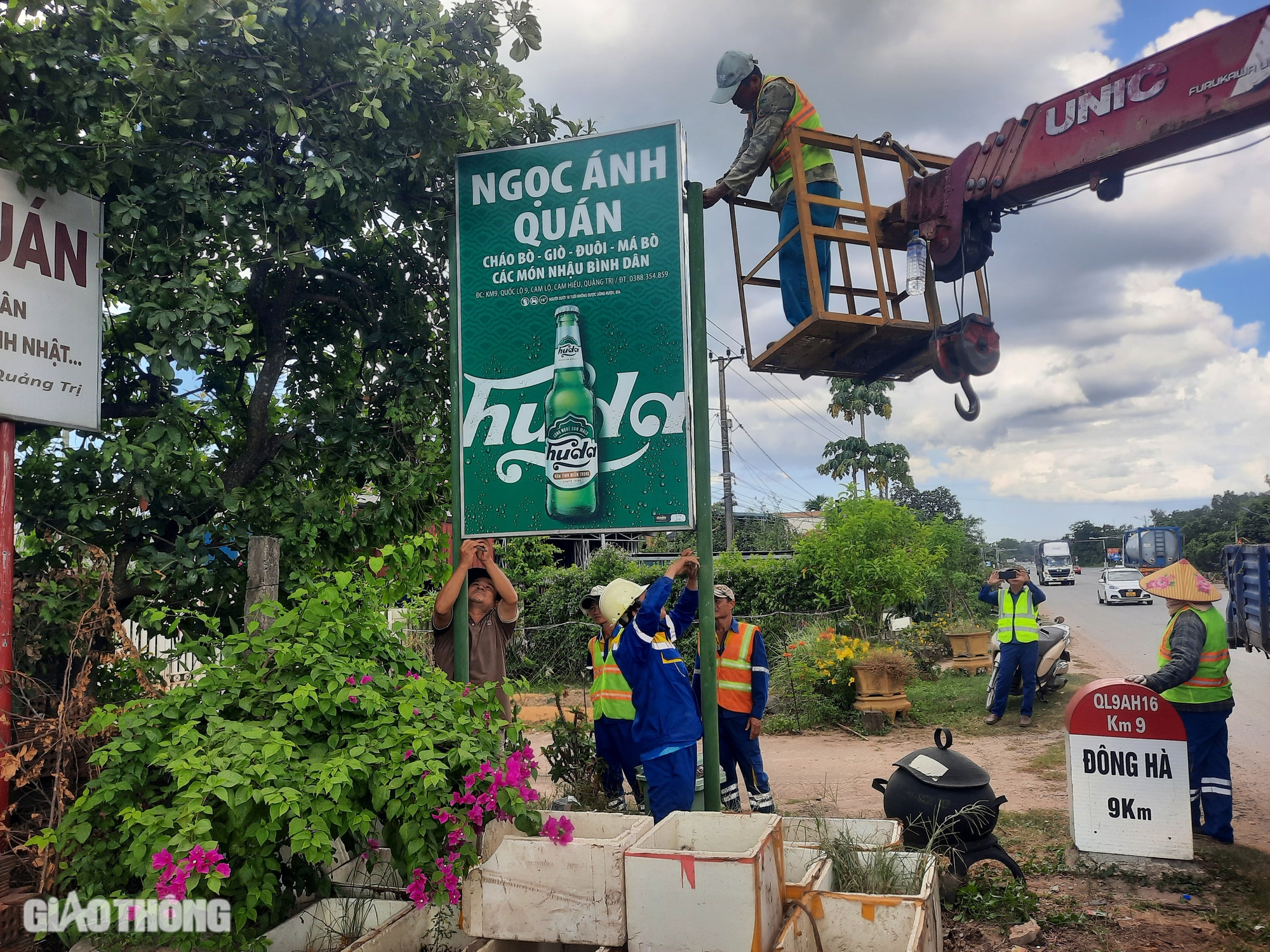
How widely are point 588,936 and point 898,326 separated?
13.9 ft

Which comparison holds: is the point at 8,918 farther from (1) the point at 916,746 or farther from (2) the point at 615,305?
(1) the point at 916,746

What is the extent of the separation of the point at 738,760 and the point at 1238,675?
11.8 metres

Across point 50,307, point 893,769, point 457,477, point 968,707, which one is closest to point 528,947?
point 457,477

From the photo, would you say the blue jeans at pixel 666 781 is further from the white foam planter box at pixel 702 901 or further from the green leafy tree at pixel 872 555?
the green leafy tree at pixel 872 555

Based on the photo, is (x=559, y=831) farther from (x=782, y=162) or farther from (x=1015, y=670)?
(x=1015, y=670)

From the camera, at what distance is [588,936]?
3336 mm

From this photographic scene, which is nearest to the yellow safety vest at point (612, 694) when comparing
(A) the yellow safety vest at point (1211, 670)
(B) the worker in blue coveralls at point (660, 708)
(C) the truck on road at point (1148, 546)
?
(B) the worker in blue coveralls at point (660, 708)

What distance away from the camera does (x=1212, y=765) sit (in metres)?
6.07

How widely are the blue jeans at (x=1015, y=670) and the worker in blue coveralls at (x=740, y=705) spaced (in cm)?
508

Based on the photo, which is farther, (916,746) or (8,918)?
(916,746)

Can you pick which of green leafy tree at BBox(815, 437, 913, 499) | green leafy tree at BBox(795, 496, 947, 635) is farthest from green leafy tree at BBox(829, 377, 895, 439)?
green leafy tree at BBox(795, 496, 947, 635)

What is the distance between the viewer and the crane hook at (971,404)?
18.1ft

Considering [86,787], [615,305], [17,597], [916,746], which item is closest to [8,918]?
[86,787]

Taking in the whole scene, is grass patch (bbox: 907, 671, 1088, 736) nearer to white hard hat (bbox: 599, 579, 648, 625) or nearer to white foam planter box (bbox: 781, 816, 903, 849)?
white hard hat (bbox: 599, 579, 648, 625)
